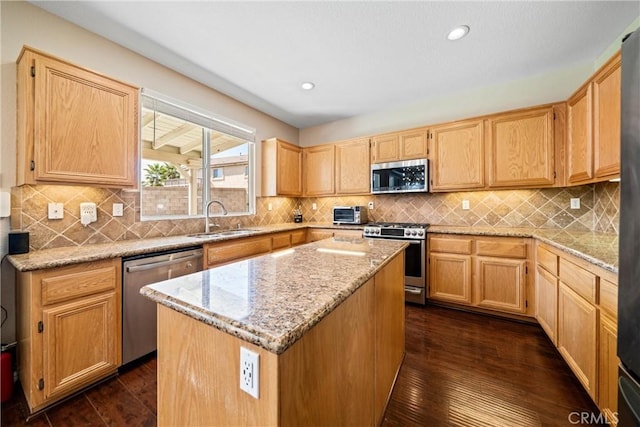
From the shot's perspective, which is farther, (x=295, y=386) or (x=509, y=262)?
(x=509, y=262)

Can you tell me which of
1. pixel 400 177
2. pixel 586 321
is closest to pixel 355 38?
pixel 400 177

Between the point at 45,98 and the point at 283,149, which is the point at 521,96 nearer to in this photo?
the point at 283,149

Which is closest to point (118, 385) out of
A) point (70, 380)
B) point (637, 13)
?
point (70, 380)

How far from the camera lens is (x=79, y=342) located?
5.34 feet

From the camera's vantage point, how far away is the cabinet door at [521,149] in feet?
8.82

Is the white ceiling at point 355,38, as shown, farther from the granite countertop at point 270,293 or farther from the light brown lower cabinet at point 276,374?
the light brown lower cabinet at point 276,374

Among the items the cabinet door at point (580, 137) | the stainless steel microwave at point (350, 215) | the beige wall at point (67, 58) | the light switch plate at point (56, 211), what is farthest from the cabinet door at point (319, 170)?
the light switch plate at point (56, 211)

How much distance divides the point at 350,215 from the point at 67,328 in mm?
3107

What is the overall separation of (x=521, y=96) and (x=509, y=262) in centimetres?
201

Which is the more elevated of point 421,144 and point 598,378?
point 421,144

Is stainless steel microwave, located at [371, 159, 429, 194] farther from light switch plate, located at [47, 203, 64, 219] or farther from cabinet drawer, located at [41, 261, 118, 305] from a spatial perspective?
light switch plate, located at [47, 203, 64, 219]

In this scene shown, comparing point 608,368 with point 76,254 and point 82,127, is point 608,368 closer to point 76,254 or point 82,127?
point 76,254

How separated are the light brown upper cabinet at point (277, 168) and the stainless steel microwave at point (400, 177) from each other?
1349mm

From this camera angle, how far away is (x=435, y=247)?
3004 millimetres
